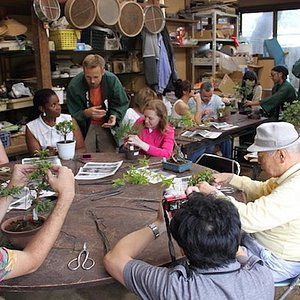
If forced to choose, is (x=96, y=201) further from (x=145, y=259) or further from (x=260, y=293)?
(x=260, y=293)

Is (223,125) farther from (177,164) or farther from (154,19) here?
(177,164)

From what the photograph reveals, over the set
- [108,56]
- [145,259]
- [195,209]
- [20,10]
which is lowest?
[145,259]

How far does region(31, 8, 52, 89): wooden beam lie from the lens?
3.86m

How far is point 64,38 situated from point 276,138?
3.05m

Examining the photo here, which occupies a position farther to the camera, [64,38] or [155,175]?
[64,38]

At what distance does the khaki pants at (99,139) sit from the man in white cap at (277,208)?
2086mm

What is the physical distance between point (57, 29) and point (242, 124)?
2209mm

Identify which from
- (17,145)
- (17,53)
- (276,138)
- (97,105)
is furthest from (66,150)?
(17,53)

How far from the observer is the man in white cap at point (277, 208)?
1.56 meters

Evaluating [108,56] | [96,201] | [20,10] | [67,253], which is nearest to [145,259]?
[67,253]

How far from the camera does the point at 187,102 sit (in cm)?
468

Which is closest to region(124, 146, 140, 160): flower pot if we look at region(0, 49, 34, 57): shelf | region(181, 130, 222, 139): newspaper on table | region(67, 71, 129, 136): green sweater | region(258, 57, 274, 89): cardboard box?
region(67, 71, 129, 136): green sweater

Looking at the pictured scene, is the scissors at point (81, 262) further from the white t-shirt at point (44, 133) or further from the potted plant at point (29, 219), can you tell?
the white t-shirt at point (44, 133)

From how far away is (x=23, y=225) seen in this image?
148cm
